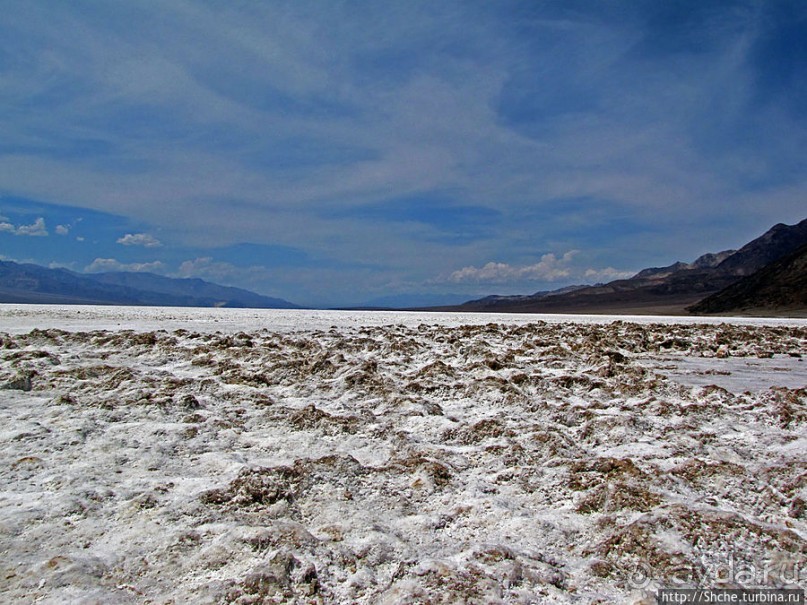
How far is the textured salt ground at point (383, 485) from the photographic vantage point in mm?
3260

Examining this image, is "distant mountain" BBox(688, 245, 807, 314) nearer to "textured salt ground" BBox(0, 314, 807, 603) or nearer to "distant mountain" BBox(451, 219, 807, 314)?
"distant mountain" BBox(451, 219, 807, 314)

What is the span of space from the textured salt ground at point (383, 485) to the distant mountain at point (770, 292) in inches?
2924

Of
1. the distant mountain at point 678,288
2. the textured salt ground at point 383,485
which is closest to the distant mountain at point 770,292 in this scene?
the distant mountain at point 678,288

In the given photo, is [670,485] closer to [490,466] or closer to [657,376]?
[490,466]

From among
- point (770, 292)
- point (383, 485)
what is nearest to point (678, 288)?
point (770, 292)

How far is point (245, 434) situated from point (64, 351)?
5947 mm

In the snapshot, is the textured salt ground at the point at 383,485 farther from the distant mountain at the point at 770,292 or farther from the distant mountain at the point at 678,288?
the distant mountain at the point at 678,288

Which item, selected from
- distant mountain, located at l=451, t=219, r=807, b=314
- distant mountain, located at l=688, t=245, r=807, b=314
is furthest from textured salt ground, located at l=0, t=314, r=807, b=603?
distant mountain, located at l=451, t=219, r=807, b=314

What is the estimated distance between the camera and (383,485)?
464 centimetres

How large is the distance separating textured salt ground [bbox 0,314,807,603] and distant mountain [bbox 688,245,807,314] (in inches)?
2924

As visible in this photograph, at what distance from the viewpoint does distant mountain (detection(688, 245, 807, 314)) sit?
6812cm

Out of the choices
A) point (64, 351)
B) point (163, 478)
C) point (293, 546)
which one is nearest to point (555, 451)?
point (293, 546)

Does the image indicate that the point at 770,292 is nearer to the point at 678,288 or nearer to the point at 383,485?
the point at 678,288

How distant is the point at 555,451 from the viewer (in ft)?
17.7
